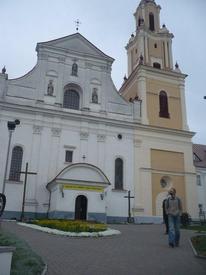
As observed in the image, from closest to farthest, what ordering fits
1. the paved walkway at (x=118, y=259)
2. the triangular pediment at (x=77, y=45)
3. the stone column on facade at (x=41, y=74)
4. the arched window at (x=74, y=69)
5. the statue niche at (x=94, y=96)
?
the paved walkway at (x=118, y=259) < the stone column on facade at (x=41, y=74) < the statue niche at (x=94, y=96) < the arched window at (x=74, y=69) < the triangular pediment at (x=77, y=45)

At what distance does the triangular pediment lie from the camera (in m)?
33.6

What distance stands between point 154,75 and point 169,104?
3726mm

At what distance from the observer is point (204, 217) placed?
40.5 metres

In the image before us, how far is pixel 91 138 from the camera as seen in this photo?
103 feet

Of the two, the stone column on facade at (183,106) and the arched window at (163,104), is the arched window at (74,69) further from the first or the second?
the stone column on facade at (183,106)

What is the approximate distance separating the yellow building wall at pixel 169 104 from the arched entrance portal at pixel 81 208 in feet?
38.9

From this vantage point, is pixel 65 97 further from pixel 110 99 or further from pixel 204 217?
pixel 204 217

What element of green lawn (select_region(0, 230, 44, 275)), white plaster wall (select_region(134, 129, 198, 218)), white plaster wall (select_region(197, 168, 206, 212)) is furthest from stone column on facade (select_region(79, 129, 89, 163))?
green lawn (select_region(0, 230, 44, 275))

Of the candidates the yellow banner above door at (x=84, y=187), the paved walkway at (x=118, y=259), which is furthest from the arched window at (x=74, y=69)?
the paved walkway at (x=118, y=259)

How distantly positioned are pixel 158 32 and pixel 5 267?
38.8m

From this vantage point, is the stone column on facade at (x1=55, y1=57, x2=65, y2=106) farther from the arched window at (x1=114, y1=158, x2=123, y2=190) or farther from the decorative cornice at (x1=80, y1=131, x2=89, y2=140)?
the arched window at (x1=114, y1=158, x2=123, y2=190)

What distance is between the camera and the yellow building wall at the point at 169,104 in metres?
34.8

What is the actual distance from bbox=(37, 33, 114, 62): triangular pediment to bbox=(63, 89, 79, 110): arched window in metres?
4.55

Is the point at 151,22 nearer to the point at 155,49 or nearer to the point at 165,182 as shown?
the point at 155,49
